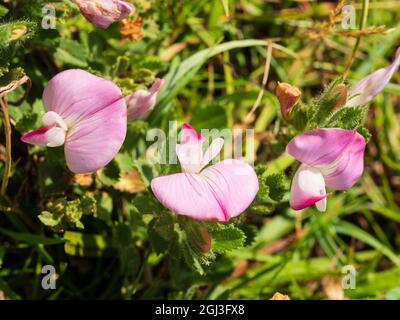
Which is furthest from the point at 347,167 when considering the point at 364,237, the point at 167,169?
the point at 364,237

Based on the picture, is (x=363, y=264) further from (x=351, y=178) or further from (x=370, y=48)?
(x=351, y=178)

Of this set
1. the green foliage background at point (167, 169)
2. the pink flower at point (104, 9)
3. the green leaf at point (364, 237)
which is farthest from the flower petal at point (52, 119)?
the green leaf at point (364, 237)

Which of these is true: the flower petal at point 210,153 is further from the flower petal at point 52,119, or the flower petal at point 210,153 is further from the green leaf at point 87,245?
the green leaf at point 87,245

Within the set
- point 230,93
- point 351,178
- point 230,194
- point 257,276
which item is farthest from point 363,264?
point 230,194

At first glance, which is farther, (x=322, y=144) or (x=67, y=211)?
(x=67, y=211)

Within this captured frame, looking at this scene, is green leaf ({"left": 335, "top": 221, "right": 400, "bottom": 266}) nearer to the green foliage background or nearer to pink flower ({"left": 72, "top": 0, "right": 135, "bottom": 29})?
the green foliage background

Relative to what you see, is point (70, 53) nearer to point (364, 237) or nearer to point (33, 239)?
point (33, 239)

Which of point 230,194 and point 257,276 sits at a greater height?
point 230,194
